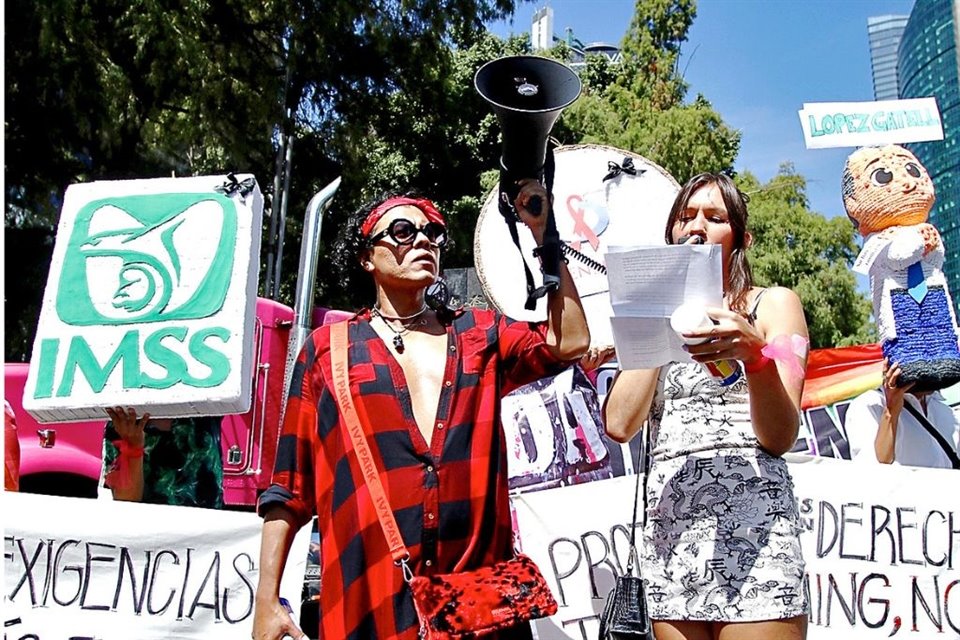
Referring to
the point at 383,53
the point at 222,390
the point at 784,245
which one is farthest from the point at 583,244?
the point at 784,245

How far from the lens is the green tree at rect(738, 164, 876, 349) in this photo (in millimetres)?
18766

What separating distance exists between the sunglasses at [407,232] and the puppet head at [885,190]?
243 centimetres

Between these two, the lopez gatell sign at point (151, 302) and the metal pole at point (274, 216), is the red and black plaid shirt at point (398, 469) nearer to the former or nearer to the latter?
the lopez gatell sign at point (151, 302)

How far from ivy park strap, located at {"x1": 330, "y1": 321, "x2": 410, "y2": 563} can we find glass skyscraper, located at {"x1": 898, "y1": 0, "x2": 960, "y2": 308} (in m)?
3.14

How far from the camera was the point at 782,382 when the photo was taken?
183cm

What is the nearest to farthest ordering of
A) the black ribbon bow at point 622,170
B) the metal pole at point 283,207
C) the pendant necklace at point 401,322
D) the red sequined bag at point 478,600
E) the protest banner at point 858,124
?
1. the red sequined bag at point 478,600
2. the pendant necklace at point 401,322
3. the protest banner at point 858,124
4. the black ribbon bow at point 622,170
5. the metal pole at point 283,207

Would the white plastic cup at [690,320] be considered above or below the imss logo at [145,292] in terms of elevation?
below

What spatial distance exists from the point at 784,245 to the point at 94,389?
59.6 feet

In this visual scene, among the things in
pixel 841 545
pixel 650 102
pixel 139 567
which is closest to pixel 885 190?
pixel 841 545

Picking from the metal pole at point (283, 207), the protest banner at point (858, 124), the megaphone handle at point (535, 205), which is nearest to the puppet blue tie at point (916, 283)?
the protest banner at point (858, 124)

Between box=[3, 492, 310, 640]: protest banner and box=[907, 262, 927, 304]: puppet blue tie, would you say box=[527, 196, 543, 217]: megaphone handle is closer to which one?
box=[3, 492, 310, 640]: protest banner

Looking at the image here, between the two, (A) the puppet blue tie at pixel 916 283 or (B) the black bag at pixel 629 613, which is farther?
(A) the puppet blue tie at pixel 916 283

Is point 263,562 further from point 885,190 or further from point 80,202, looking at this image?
point 885,190

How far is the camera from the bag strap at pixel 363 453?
6.20ft
